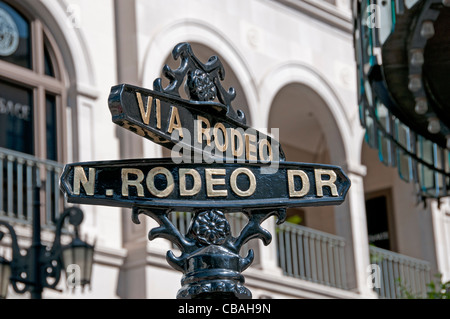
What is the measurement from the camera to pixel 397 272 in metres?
18.8

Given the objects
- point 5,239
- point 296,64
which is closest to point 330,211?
point 296,64

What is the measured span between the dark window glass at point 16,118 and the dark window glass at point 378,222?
33.1 ft

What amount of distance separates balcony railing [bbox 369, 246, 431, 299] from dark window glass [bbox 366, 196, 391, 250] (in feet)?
4.64

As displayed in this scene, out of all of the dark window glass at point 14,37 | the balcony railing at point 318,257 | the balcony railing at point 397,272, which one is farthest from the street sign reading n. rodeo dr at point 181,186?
the balcony railing at point 397,272

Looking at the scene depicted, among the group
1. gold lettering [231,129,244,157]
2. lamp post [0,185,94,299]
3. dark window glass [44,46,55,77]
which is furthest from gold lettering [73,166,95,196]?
dark window glass [44,46,55,77]

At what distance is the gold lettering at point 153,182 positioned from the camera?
304cm

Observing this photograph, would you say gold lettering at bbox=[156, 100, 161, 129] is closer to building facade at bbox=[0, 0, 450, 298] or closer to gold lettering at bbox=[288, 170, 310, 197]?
gold lettering at bbox=[288, 170, 310, 197]

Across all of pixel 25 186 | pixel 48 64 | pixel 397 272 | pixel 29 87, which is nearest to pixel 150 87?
pixel 48 64

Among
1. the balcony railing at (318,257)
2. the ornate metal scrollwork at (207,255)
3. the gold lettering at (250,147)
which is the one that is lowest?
the ornate metal scrollwork at (207,255)

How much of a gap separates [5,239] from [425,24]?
6049 mm

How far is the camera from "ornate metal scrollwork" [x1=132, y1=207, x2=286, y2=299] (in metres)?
2.92

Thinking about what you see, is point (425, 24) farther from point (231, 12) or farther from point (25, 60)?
point (231, 12)

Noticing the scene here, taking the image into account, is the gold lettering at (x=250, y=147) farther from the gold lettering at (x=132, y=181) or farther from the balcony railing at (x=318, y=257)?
the balcony railing at (x=318, y=257)

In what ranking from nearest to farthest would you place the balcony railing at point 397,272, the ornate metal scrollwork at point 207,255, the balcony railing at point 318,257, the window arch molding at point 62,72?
the ornate metal scrollwork at point 207,255 → the window arch molding at point 62,72 → the balcony railing at point 318,257 → the balcony railing at point 397,272
